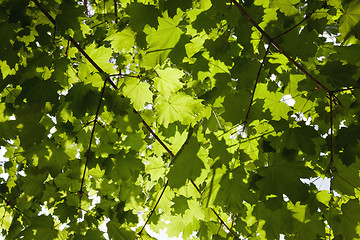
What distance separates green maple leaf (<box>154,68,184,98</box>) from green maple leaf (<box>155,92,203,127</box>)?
0.14 feet

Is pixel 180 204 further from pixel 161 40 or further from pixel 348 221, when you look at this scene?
pixel 161 40

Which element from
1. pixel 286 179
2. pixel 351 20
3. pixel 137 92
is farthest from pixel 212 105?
pixel 351 20

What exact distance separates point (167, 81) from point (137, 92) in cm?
22

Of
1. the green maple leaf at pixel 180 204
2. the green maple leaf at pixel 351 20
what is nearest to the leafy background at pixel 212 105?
the green maple leaf at pixel 351 20

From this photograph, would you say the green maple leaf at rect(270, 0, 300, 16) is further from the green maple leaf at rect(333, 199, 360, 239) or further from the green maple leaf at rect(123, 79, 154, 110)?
the green maple leaf at rect(333, 199, 360, 239)

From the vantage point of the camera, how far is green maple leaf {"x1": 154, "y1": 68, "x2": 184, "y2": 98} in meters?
1.89

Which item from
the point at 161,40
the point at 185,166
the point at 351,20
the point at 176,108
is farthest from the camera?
the point at 176,108

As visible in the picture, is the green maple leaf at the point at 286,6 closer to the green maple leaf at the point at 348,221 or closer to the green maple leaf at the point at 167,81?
the green maple leaf at the point at 167,81

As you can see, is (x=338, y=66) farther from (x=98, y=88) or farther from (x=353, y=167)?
(x=98, y=88)

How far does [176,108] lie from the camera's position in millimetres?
1952

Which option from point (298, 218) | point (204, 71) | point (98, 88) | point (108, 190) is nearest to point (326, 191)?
point (298, 218)

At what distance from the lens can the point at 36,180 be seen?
6.22ft

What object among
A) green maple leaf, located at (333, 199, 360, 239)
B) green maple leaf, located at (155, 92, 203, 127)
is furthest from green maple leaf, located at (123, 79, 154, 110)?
green maple leaf, located at (333, 199, 360, 239)

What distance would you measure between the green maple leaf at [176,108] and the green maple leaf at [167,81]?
0.04 meters
